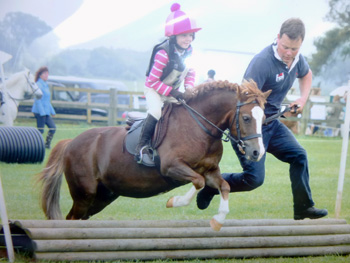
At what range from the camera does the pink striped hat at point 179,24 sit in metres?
4.88

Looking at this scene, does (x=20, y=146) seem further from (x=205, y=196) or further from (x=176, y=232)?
(x=176, y=232)

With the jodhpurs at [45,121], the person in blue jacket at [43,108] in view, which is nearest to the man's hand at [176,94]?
the person in blue jacket at [43,108]

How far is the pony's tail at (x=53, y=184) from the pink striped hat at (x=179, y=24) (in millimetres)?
1997

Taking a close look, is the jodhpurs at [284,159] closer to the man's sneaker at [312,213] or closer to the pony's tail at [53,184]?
the man's sneaker at [312,213]

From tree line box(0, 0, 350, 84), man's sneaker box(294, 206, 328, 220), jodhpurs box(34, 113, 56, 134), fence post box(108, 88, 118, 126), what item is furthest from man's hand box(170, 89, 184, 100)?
fence post box(108, 88, 118, 126)

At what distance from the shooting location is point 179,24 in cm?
489

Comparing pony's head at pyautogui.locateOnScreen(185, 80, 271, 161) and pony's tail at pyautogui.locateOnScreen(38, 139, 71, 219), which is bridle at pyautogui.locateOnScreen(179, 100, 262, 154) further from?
pony's tail at pyautogui.locateOnScreen(38, 139, 71, 219)

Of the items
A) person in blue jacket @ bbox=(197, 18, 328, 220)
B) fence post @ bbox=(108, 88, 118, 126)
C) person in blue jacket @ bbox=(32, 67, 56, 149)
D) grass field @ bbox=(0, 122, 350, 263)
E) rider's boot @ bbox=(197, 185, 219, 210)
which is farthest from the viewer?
fence post @ bbox=(108, 88, 118, 126)

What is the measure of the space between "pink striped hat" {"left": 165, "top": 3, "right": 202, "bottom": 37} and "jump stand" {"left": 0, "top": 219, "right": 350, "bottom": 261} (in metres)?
1.88

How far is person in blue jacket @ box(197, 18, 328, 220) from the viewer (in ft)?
16.3

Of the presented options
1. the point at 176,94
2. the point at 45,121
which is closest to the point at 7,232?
the point at 176,94

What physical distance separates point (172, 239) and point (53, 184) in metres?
2.08

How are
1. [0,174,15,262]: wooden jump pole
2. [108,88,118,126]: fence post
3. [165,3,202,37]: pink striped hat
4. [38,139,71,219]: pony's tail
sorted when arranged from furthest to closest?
1. [108,88,118,126]: fence post
2. [38,139,71,219]: pony's tail
3. [165,3,202,37]: pink striped hat
4. [0,174,15,262]: wooden jump pole

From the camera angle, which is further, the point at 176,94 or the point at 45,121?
the point at 45,121
